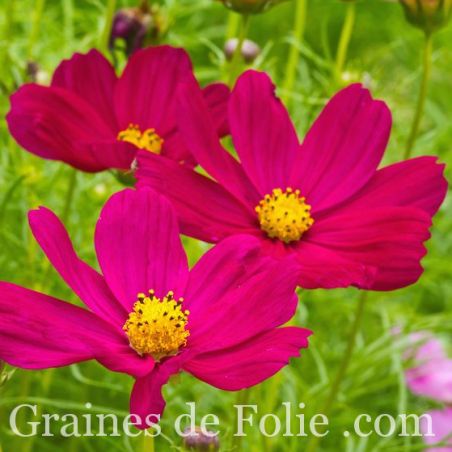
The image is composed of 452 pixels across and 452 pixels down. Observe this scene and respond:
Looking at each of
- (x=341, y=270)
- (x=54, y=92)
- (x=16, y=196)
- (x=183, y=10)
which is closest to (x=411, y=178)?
(x=341, y=270)

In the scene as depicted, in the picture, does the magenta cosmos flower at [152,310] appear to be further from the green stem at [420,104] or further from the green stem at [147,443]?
the green stem at [420,104]

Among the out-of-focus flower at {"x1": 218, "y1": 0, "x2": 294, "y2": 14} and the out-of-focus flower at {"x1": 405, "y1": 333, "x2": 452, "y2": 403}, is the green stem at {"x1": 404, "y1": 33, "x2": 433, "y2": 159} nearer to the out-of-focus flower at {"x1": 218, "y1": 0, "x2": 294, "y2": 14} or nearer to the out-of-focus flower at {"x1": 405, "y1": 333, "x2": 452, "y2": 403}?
the out-of-focus flower at {"x1": 218, "y1": 0, "x2": 294, "y2": 14}

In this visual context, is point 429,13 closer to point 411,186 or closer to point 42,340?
point 411,186

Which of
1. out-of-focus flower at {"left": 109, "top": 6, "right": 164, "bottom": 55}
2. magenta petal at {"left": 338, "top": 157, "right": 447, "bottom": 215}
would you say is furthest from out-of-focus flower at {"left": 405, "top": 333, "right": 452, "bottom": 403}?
magenta petal at {"left": 338, "top": 157, "right": 447, "bottom": 215}

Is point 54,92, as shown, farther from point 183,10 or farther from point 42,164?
point 183,10

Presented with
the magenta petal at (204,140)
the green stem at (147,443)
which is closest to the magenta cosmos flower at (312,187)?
the magenta petal at (204,140)
